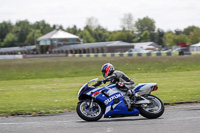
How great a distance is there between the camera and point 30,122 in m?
10.5

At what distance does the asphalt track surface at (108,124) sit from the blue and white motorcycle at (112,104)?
197 millimetres

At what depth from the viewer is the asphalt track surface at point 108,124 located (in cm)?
873

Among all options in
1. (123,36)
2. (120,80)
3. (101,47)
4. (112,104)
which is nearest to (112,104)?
(112,104)

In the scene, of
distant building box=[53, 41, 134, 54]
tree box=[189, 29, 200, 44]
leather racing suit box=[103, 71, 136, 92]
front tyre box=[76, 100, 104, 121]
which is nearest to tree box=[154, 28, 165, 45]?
tree box=[189, 29, 200, 44]

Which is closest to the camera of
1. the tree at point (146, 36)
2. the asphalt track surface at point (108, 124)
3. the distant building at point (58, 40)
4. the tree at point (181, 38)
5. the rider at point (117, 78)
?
the asphalt track surface at point (108, 124)

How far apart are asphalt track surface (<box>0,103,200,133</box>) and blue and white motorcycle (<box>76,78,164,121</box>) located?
0.65 ft

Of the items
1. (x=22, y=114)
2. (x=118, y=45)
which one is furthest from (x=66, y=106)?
(x=118, y=45)

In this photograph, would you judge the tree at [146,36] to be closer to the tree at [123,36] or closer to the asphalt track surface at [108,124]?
the tree at [123,36]

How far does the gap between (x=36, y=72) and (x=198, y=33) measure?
4635 inches

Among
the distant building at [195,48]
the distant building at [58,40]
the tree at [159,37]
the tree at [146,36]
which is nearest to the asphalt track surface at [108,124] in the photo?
the distant building at [195,48]

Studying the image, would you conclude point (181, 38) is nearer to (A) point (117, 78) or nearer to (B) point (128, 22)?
(B) point (128, 22)

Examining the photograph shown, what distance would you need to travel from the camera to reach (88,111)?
10352mm

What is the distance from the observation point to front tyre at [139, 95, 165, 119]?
1036cm

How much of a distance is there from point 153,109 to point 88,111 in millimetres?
1796
